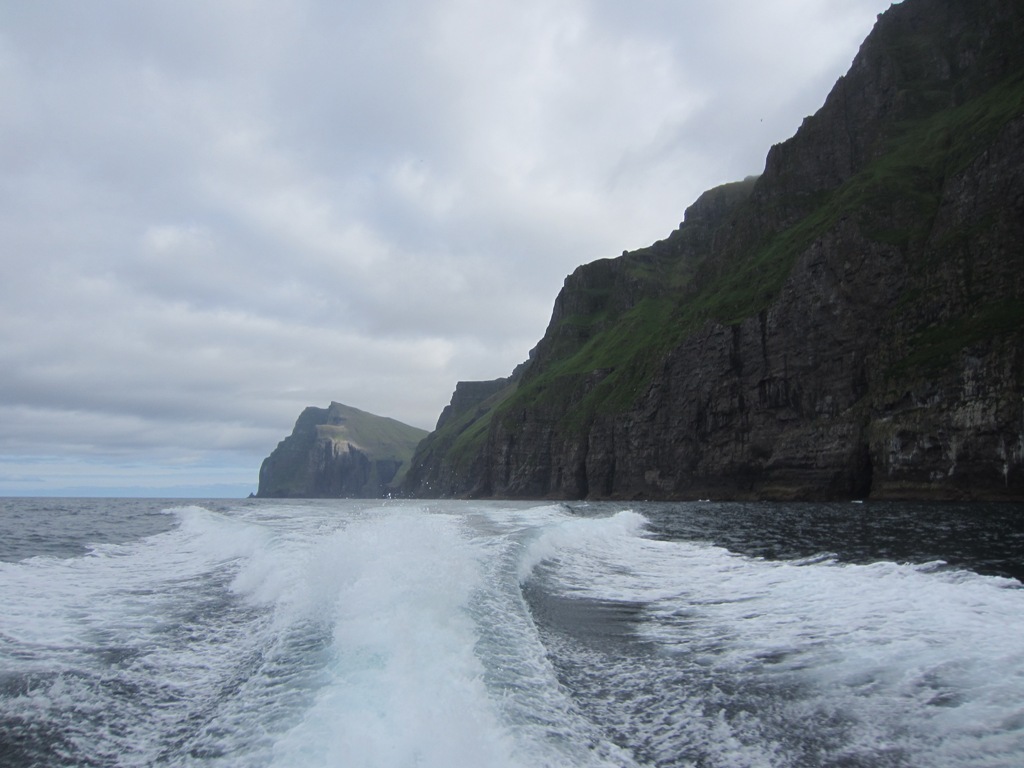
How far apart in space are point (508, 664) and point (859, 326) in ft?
272

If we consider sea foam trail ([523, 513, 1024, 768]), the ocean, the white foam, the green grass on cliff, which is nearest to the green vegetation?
the green grass on cliff

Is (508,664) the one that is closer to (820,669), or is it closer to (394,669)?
(394,669)

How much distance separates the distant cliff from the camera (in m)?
61.8

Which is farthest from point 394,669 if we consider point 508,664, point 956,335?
point 956,335

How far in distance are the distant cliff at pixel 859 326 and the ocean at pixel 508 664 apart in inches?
2025

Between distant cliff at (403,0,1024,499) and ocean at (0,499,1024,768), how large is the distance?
51443 millimetres

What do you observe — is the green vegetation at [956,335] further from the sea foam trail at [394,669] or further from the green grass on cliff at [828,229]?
the sea foam trail at [394,669]

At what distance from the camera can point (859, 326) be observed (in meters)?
79.5

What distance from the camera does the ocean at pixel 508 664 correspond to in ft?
23.2

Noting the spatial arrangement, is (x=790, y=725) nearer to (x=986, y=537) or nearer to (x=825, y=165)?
(x=986, y=537)

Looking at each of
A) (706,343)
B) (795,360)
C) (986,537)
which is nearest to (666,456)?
(706,343)

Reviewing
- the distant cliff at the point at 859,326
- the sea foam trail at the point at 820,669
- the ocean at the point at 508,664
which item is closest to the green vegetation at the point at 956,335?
the distant cliff at the point at 859,326

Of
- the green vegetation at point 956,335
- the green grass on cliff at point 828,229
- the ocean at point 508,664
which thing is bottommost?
the ocean at point 508,664

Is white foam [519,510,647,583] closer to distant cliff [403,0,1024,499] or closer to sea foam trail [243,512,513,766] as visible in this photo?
sea foam trail [243,512,513,766]
